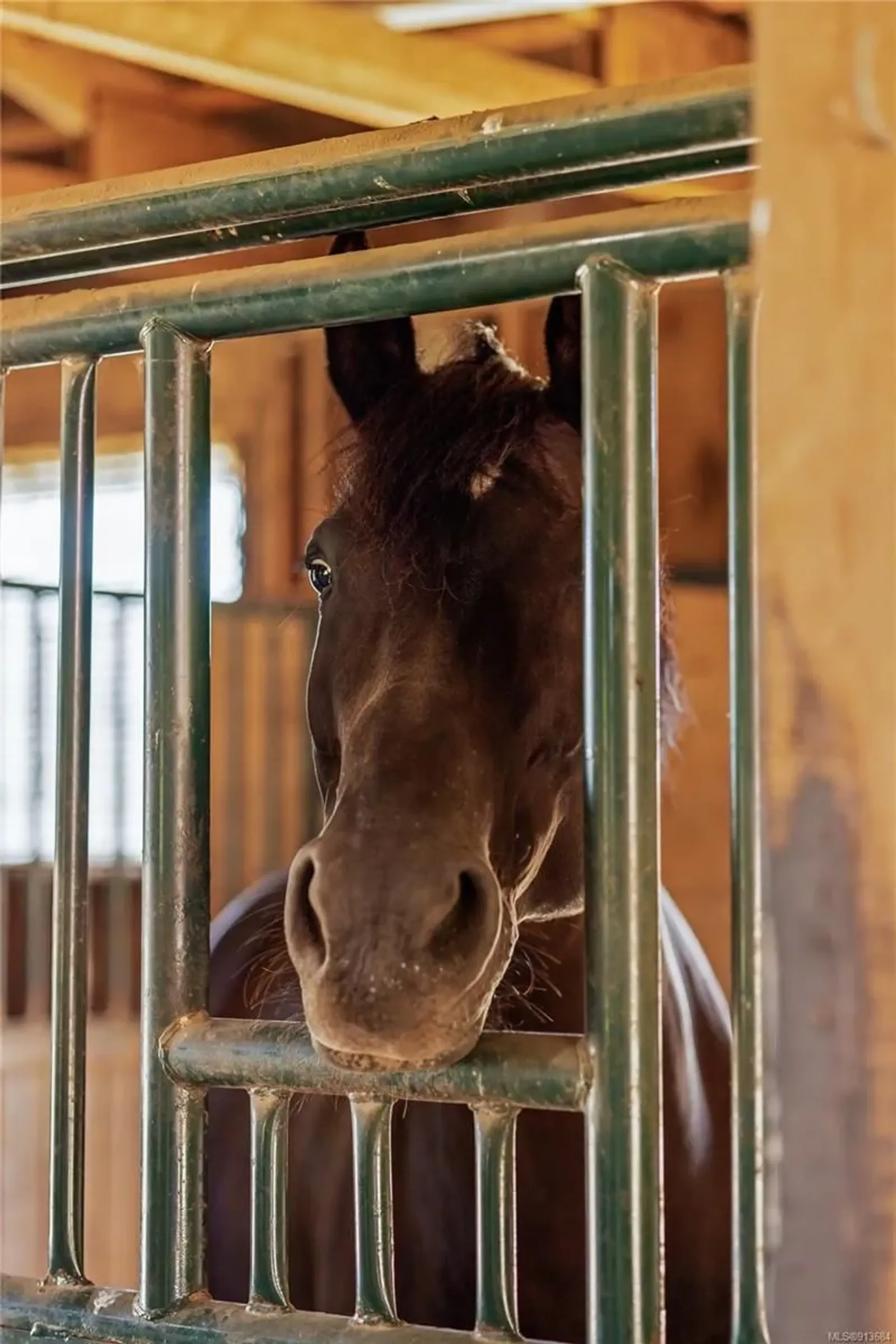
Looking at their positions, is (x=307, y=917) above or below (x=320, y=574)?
below

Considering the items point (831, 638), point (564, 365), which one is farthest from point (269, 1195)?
point (564, 365)

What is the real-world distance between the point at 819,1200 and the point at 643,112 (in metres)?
0.46

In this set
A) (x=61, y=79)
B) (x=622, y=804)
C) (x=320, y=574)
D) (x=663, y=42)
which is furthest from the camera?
(x=61, y=79)

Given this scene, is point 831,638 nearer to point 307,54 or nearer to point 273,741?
point 307,54

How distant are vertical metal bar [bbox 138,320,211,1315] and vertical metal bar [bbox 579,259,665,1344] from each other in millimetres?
238

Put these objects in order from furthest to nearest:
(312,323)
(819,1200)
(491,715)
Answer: (491,715) < (312,323) < (819,1200)

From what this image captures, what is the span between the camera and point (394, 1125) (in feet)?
4.46

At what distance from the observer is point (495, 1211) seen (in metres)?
0.67

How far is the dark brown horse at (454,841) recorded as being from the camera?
742 mm

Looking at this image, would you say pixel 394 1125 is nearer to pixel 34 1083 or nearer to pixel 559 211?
pixel 34 1083

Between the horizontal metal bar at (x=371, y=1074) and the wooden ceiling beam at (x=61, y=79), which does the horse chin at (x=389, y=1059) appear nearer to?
the horizontal metal bar at (x=371, y=1074)

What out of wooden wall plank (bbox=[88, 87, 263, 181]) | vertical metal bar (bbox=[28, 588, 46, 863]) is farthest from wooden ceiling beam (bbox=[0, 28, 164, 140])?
vertical metal bar (bbox=[28, 588, 46, 863])

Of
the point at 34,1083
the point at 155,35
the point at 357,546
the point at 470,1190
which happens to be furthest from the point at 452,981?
the point at 34,1083

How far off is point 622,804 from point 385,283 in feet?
0.96
